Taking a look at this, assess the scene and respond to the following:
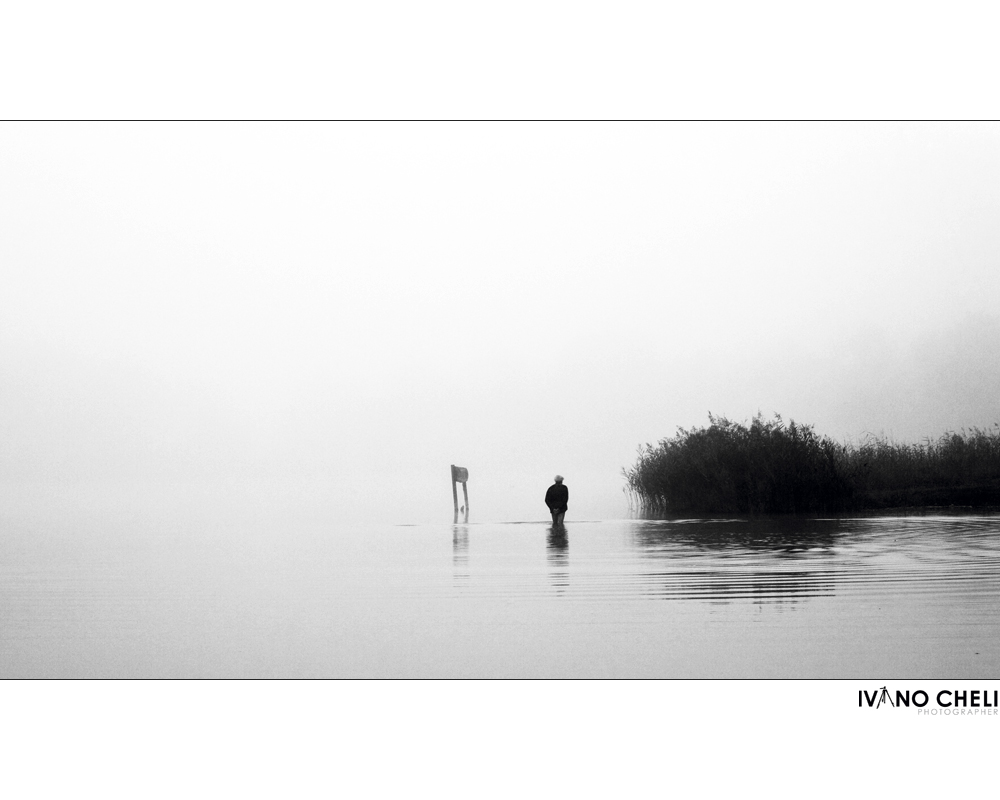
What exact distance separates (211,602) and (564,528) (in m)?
7.63

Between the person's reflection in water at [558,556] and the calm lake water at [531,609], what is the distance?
0.07 metres

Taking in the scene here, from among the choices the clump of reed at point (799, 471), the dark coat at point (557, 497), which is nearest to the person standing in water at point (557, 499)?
the dark coat at point (557, 497)

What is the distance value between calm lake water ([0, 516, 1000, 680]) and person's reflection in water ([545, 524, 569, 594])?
0.21ft

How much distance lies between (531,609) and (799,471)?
983 cm

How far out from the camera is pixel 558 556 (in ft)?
37.2

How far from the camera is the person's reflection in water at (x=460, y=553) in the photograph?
382 inches

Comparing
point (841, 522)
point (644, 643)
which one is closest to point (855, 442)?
point (841, 522)

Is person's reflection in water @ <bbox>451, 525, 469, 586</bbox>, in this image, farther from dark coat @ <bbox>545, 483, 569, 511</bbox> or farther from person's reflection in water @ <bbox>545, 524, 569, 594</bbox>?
dark coat @ <bbox>545, 483, 569, 511</bbox>

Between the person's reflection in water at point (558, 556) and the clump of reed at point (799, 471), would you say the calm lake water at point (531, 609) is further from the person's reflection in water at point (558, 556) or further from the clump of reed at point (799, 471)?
the clump of reed at point (799, 471)

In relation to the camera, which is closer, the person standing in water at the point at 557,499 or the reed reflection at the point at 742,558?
the reed reflection at the point at 742,558

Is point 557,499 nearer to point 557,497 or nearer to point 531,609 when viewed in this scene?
point 557,497
